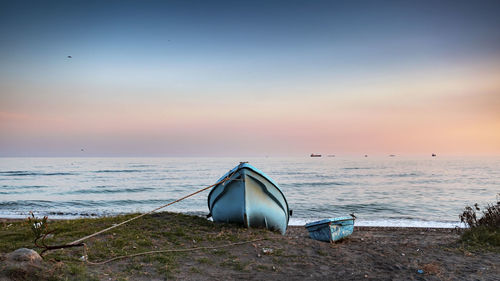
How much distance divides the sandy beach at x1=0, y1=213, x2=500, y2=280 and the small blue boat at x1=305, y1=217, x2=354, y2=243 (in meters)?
0.91

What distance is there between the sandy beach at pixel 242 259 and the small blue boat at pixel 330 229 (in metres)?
0.91

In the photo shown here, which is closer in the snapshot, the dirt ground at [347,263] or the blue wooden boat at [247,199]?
the dirt ground at [347,263]

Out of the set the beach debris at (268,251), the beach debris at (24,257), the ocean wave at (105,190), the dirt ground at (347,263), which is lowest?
the ocean wave at (105,190)

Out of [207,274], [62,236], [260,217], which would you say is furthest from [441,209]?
[62,236]

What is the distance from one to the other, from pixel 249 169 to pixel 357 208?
14.0 metres

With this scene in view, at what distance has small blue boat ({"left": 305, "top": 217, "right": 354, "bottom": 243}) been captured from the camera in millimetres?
8664

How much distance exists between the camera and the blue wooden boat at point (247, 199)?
8812 mm

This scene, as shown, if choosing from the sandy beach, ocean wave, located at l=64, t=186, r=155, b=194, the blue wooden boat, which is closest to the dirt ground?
the sandy beach

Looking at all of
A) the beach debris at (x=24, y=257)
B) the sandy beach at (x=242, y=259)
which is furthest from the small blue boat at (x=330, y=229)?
the beach debris at (x=24, y=257)

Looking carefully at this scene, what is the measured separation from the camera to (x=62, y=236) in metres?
7.62

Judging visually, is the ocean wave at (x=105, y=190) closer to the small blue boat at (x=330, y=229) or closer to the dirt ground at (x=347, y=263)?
the small blue boat at (x=330, y=229)

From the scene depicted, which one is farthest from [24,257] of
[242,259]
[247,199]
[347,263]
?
[347,263]

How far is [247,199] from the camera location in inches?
347

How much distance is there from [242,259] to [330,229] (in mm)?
3268
